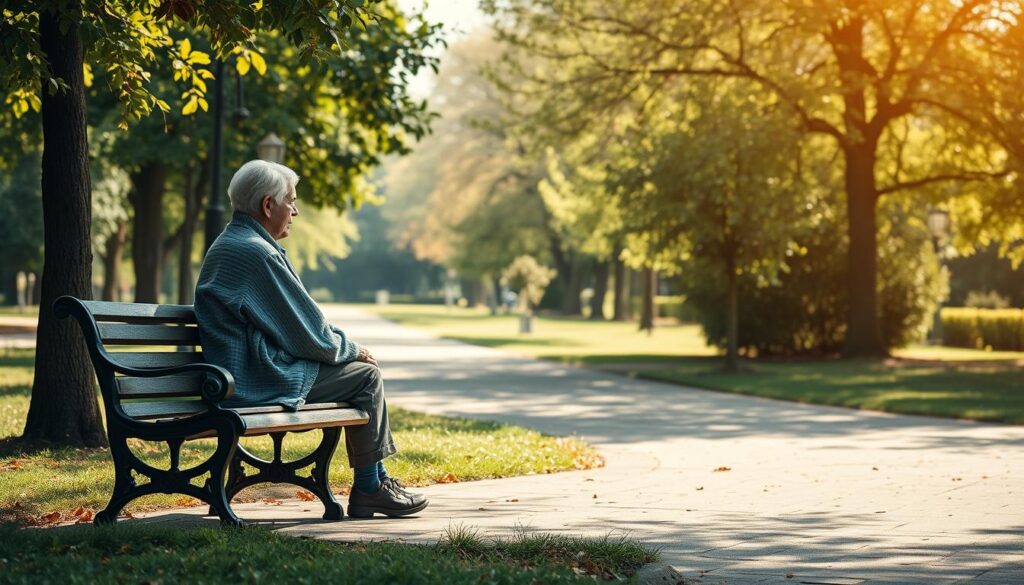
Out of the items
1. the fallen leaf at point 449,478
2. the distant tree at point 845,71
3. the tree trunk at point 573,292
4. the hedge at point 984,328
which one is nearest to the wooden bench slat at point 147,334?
the fallen leaf at point 449,478

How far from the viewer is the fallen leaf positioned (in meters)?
8.93

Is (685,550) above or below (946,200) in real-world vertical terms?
below

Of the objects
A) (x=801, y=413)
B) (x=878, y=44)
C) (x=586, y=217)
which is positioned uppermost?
(x=878, y=44)

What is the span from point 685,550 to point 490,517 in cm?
134

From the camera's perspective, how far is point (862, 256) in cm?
2703

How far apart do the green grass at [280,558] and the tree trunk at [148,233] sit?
22153mm

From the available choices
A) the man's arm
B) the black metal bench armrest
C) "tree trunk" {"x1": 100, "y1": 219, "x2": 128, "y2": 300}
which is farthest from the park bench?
A: "tree trunk" {"x1": 100, "y1": 219, "x2": 128, "y2": 300}

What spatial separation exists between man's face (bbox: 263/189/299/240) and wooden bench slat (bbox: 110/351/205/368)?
0.74m

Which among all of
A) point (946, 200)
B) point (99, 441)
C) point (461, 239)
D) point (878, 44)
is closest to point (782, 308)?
point (946, 200)

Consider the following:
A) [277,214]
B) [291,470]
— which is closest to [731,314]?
[291,470]

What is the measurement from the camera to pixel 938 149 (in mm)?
28016

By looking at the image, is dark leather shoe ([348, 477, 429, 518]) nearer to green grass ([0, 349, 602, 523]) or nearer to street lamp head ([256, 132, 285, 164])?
green grass ([0, 349, 602, 523])

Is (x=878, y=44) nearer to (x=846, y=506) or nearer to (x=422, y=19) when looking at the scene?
(x=422, y=19)

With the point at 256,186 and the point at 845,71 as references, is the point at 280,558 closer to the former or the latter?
the point at 256,186
